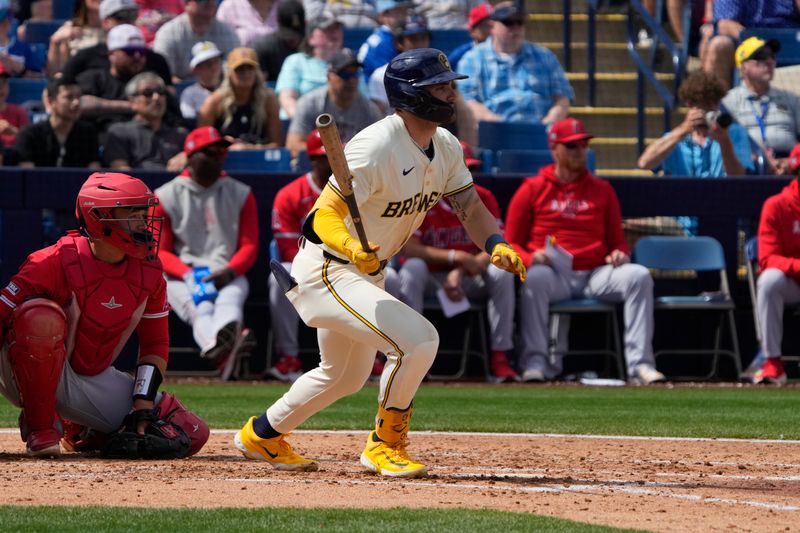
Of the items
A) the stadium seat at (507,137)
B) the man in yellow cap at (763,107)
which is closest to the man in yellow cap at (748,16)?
the man in yellow cap at (763,107)

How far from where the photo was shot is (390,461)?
585 cm

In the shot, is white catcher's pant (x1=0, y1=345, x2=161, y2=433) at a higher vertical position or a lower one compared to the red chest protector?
lower

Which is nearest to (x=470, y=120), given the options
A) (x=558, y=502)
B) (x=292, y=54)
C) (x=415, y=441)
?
(x=292, y=54)

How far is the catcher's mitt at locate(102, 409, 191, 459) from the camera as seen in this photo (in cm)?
644

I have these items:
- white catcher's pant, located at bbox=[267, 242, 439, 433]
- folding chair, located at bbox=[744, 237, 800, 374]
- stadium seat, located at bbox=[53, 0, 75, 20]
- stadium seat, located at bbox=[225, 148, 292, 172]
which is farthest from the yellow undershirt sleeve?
stadium seat, located at bbox=[53, 0, 75, 20]

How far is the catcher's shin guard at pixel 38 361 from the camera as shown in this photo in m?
6.12

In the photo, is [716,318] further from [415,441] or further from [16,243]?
[16,243]

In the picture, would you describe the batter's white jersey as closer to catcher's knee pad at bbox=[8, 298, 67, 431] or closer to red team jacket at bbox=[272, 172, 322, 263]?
catcher's knee pad at bbox=[8, 298, 67, 431]

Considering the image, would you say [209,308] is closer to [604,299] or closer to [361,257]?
[604,299]

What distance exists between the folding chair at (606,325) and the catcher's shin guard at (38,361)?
5.55 meters

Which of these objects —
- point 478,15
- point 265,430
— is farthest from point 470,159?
point 265,430

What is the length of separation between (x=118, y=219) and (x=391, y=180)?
1330 millimetres

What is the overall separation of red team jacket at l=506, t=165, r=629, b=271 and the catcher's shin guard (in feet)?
18.1

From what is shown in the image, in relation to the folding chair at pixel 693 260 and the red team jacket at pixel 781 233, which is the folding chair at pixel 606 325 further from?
the red team jacket at pixel 781 233
